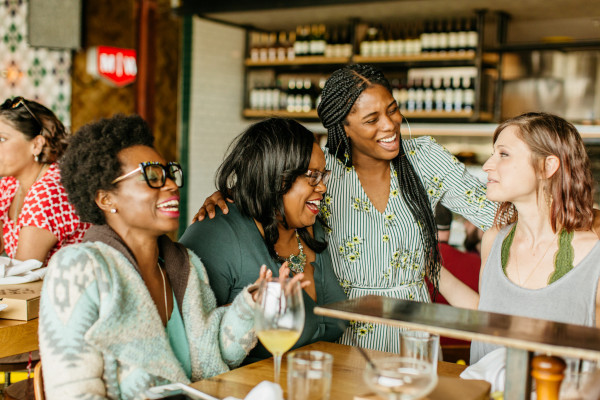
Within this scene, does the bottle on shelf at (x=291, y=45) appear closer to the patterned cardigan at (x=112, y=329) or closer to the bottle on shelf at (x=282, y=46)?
the bottle on shelf at (x=282, y=46)

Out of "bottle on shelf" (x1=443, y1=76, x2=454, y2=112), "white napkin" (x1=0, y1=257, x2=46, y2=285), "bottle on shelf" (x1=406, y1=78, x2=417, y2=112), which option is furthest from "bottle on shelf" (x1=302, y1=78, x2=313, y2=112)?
"white napkin" (x1=0, y1=257, x2=46, y2=285)

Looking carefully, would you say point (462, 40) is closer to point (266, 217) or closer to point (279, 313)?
point (266, 217)

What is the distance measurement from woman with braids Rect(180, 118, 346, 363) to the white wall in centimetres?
473

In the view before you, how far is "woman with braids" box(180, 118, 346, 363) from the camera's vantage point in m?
2.10

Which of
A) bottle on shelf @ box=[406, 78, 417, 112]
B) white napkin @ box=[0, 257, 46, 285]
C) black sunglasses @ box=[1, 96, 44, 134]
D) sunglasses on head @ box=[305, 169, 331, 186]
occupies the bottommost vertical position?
white napkin @ box=[0, 257, 46, 285]

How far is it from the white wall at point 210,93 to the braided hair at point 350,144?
439 centimetres

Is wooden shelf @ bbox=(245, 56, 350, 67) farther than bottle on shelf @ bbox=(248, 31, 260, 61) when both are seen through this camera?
No

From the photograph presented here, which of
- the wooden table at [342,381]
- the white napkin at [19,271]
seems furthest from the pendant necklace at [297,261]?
the white napkin at [19,271]

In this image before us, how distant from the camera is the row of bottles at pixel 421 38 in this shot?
18.8ft

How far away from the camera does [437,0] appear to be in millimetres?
5156

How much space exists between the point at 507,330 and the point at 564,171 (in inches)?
32.1

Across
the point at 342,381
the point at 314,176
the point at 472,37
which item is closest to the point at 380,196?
the point at 314,176

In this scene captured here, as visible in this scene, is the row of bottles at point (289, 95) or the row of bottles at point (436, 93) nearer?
the row of bottles at point (436, 93)

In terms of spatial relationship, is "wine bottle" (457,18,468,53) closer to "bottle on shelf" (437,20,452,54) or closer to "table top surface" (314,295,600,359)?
"bottle on shelf" (437,20,452,54)
